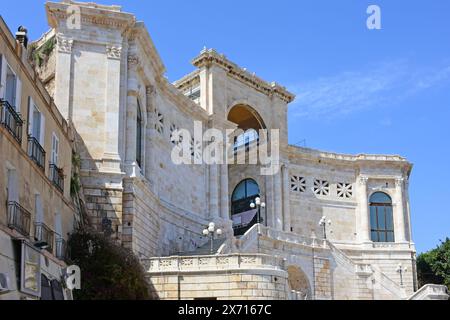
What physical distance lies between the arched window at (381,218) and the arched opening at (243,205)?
9.02m

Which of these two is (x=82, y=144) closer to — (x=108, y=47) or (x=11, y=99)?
(x=108, y=47)

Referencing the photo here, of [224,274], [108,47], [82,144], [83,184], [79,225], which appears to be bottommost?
[224,274]

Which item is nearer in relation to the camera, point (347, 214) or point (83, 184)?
point (83, 184)

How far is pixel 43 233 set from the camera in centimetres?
2030

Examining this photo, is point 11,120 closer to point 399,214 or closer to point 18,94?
point 18,94

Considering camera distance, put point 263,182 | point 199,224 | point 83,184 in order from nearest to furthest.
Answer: point 83,184 → point 199,224 → point 263,182

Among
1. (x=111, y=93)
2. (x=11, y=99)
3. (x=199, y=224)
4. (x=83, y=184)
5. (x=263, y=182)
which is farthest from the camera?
(x=263, y=182)

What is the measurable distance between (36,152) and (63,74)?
11323mm

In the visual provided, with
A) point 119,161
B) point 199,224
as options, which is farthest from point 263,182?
point 119,161

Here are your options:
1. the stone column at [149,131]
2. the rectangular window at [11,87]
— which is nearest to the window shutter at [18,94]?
the rectangular window at [11,87]

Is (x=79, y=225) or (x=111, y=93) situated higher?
(x=111, y=93)
